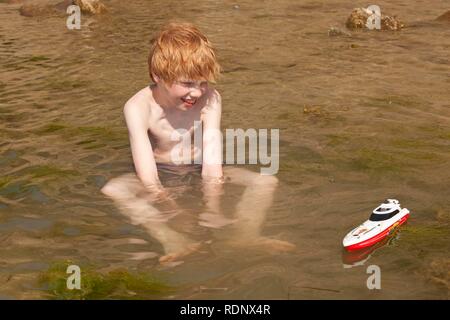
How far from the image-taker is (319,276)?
4094mm

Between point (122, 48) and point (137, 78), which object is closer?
point (137, 78)

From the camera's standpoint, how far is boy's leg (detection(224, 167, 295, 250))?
4641mm

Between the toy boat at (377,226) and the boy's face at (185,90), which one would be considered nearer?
the toy boat at (377,226)

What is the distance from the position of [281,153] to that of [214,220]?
1.64m

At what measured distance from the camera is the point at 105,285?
4062mm

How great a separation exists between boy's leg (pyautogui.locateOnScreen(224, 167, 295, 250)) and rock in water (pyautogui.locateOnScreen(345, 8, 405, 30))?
24.2 feet

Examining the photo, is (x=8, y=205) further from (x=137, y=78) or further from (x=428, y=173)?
(x=137, y=78)

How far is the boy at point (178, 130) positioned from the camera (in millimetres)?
5078

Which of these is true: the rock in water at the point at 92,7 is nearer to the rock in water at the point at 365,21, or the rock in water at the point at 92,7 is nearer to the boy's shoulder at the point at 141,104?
the rock in water at the point at 365,21

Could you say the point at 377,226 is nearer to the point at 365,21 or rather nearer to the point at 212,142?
the point at 212,142

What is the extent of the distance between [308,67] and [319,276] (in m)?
6.06

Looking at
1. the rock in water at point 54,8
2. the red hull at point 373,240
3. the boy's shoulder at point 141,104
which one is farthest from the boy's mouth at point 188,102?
the rock in water at point 54,8

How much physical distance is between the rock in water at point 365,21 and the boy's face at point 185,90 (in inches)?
298
